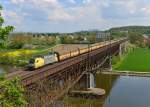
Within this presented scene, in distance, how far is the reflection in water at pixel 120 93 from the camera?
161ft

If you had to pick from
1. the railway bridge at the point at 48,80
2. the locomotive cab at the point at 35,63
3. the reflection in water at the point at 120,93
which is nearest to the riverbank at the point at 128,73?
the reflection in water at the point at 120,93

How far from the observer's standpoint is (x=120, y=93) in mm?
58594

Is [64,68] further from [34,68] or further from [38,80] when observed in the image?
[38,80]

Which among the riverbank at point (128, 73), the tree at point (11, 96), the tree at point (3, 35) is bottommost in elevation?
the riverbank at point (128, 73)

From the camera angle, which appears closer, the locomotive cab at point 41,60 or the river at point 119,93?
the locomotive cab at point 41,60

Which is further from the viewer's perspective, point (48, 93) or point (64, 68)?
point (64, 68)

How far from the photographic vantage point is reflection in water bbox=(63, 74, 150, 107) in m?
49.2

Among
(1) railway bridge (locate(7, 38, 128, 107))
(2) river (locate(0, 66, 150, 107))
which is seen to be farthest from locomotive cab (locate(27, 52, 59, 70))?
(2) river (locate(0, 66, 150, 107))

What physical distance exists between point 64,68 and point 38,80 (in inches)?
404

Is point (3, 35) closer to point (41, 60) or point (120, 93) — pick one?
point (41, 60)

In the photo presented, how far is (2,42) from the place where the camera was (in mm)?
12211

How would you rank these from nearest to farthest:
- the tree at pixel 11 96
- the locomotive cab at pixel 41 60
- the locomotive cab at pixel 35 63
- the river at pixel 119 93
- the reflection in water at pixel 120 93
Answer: the tree at pixel 11 96 → the locomotive cab at pixel 35 63 → the locomotive cab at pixel 41 60 → the river at pixel 119 93 → the reflection in water at pixel 120 93

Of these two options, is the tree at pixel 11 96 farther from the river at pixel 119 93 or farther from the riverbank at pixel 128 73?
the riverbank at pixel 128 73

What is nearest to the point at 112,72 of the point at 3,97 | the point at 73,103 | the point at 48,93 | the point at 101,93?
the point at 101,93
